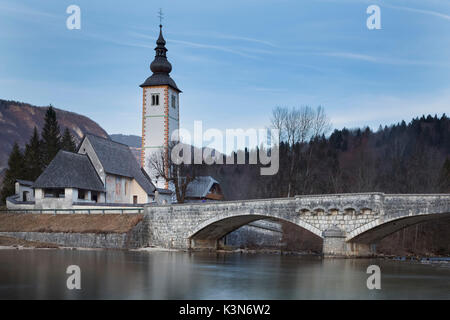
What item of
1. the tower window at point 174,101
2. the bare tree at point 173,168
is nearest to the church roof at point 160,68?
the tower window at point 174,101

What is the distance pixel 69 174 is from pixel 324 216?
23830 mm

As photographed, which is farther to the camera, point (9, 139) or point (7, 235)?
point (9, 139)

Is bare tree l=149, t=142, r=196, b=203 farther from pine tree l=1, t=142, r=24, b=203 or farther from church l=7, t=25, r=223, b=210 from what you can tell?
pine tree l=1, t=142, r=24, b=203

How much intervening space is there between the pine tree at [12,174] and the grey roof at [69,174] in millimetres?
10618

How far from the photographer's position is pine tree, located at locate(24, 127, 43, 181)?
2392 inches

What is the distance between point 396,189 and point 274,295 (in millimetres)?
43346

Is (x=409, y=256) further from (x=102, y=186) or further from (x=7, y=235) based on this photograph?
(x=7, y=235)

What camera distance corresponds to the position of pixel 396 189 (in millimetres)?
58062

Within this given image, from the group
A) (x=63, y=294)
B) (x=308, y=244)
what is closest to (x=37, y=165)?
(x=308, y=244)

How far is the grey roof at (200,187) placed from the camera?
66.1m

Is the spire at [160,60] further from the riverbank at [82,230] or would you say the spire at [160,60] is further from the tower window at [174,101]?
the riverbank at [82,230]

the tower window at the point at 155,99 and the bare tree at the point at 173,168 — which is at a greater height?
the tower window at the point at 155,99

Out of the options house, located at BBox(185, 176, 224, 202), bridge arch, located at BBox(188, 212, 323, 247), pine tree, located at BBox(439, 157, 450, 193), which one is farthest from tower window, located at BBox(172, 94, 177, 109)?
pine tree, located at BBox(439, 157, 450, 193)
